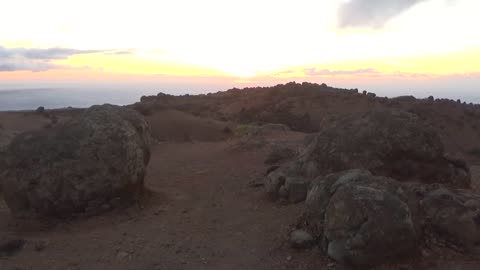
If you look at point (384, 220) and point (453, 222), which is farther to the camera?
point (453, 222)

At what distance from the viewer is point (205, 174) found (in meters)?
12.8

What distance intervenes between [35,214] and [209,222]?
118 inches

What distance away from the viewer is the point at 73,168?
9.24 metres

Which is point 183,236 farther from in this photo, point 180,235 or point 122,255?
point 122,255

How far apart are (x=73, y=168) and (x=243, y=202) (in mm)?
3025

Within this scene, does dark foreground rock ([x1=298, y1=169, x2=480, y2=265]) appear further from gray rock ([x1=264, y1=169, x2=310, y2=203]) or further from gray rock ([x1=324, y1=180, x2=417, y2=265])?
gray rock ([x1=264, y1=169, x2=310, y2=203])

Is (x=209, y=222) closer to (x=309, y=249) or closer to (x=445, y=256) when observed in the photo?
(x=309, y=249)

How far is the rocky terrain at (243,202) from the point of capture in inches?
246

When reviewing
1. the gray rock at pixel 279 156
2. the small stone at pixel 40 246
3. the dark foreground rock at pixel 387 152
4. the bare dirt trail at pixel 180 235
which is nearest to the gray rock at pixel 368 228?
the bare dirt trail at pixel 180 235

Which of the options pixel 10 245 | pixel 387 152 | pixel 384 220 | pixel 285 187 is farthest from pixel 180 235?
pixel 387 152

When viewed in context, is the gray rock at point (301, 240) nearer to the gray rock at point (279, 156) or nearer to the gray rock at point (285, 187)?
the gray rock at point (285, 187)

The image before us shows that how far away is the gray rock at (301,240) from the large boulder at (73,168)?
3880mm

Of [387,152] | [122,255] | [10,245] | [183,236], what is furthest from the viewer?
[387,152]

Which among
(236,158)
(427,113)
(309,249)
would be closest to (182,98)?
(427,113)
